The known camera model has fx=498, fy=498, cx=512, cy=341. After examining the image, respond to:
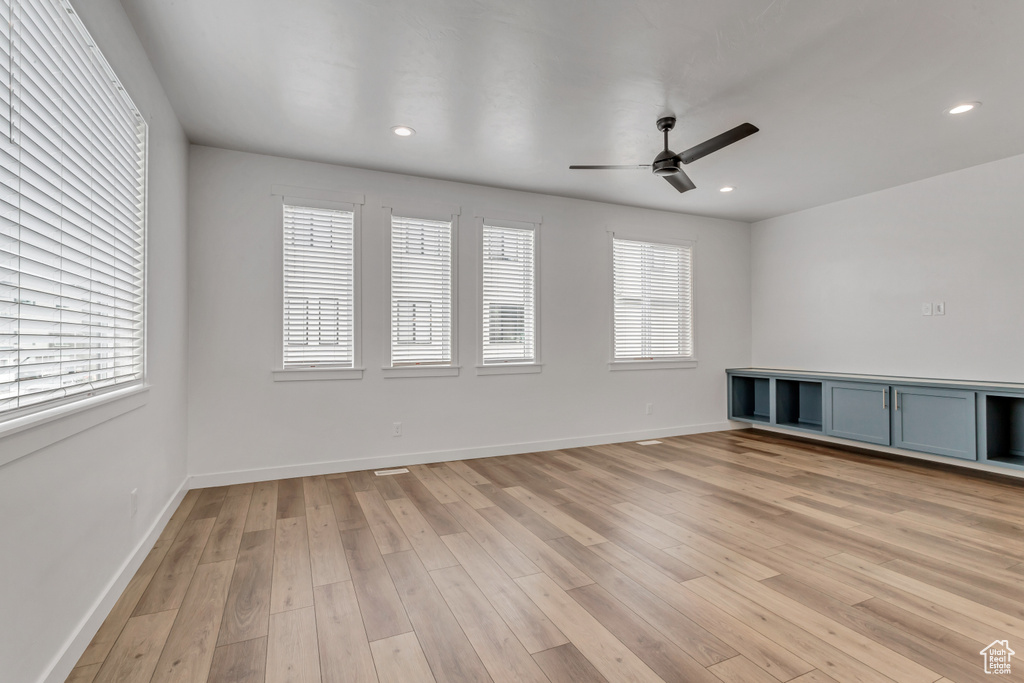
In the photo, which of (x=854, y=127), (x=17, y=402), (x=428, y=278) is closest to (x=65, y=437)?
(x=17, y=402)

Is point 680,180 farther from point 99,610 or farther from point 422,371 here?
point 99,610

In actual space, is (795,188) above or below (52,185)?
above

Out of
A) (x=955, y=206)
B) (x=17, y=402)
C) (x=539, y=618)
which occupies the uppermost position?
(x=955, y=206)

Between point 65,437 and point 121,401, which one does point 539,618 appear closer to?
point 65,437

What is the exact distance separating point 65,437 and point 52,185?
0.86 metres

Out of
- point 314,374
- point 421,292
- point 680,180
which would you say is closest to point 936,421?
point 680,180

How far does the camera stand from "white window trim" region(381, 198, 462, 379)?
457 cm

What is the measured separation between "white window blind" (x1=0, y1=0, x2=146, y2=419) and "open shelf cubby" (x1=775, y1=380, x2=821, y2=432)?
6.19 meters

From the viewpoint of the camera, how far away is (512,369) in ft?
16.8

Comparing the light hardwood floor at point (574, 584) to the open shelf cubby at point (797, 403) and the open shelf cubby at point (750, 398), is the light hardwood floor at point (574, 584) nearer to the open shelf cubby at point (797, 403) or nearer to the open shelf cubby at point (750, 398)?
the open shelf cubby at point (797, 403)

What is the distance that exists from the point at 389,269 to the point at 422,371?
99 cm

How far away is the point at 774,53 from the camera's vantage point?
8.85ft

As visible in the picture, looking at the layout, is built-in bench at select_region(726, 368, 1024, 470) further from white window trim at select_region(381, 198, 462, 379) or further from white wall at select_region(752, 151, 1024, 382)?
white window trim at select_region(381, 198, 462, 379)

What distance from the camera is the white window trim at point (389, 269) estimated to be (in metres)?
4.57
